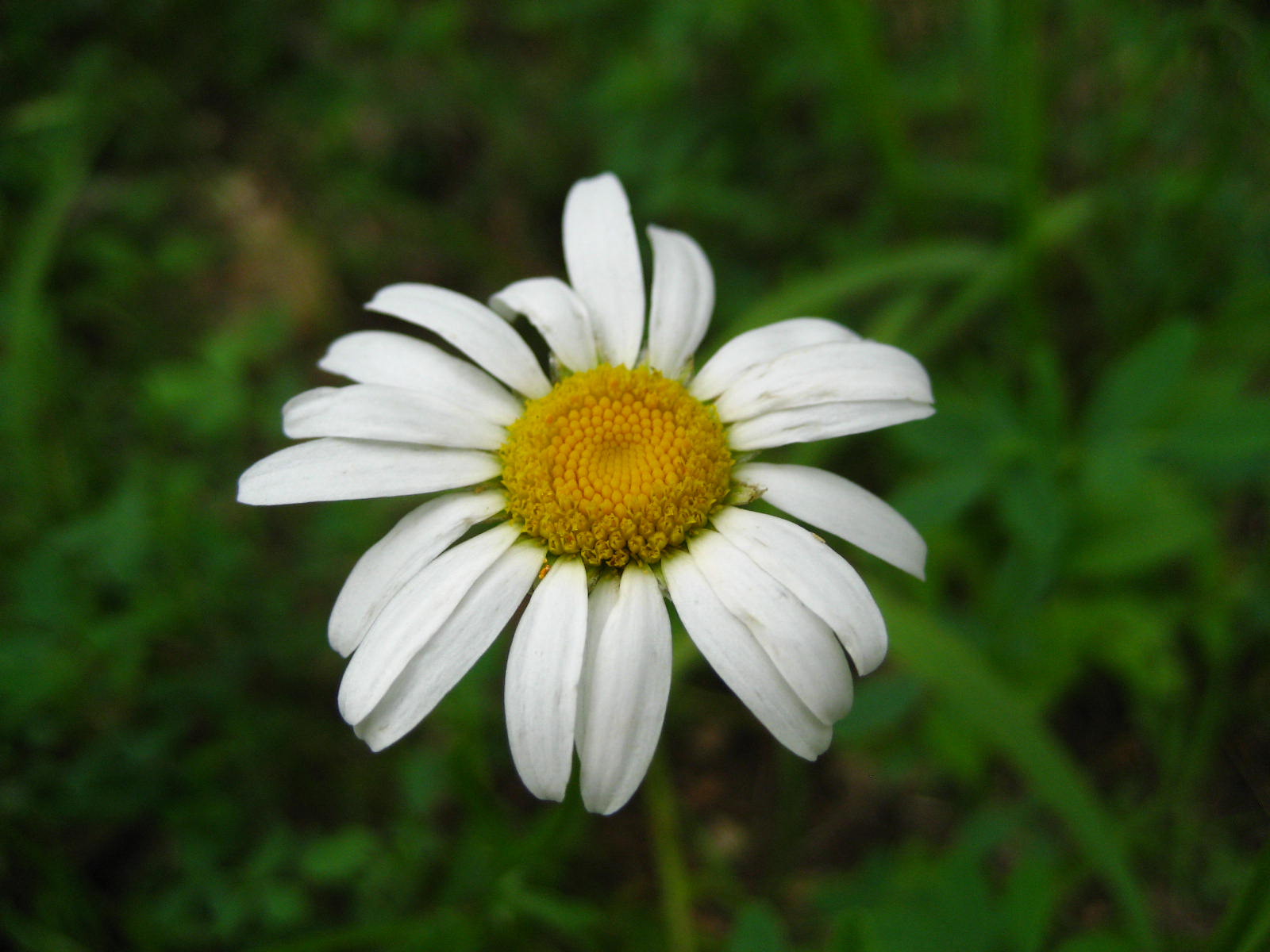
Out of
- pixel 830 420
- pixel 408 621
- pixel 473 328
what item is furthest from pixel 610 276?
pixel 408 621

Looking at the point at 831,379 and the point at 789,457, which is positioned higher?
the point at 831,379

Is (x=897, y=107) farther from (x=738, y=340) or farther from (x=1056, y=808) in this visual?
(x=1056, y=808)

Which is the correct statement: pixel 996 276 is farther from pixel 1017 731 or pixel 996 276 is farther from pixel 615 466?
pixel 615 466

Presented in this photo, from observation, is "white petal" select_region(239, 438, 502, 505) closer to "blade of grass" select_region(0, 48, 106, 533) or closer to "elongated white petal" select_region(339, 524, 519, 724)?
"elongated white petal" select_region(339, 524, 519, 724)

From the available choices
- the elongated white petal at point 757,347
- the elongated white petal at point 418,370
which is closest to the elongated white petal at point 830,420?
the elongated white petal at point 757,347

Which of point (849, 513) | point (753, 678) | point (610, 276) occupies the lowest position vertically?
point (753, 678)

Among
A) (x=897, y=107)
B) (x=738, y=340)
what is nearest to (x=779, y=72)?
(x=897, y=107)

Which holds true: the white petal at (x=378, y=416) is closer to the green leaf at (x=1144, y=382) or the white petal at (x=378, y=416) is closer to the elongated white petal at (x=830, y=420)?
the elongated white petal at (x=830, y=420)

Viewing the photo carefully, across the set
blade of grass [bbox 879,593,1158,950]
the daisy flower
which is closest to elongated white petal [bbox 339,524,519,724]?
the daisy flower
